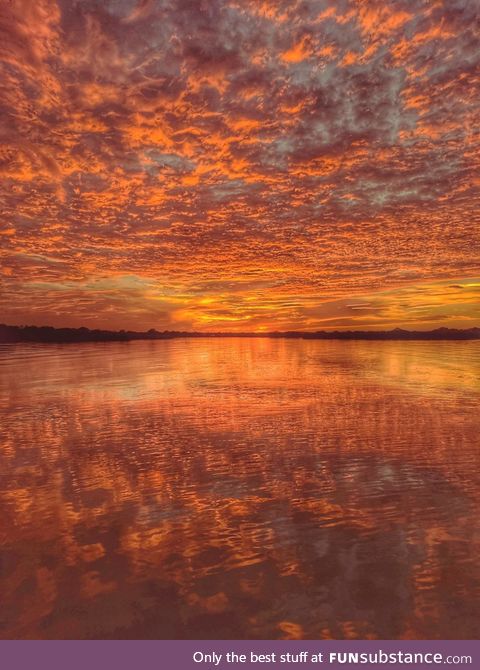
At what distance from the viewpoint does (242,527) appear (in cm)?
684

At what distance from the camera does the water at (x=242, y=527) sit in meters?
4.70

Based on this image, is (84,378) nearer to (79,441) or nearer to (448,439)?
(79,441)

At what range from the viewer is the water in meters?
4.70

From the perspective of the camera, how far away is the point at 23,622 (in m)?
4.66

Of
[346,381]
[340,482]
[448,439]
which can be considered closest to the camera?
[340,482]

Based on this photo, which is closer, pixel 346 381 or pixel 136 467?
pixel 136 467

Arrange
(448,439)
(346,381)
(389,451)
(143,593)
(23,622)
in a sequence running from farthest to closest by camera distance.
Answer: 1. (346,381)
2. (448,439)
3. (389,451)
4. (143,593)
5. (23,622)

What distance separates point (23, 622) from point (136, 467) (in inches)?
212

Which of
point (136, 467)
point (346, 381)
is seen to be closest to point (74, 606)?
point (136, 467)
